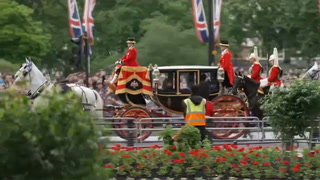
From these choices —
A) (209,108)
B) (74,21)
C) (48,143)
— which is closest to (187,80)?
(209,108)

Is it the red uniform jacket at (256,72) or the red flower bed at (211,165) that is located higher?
the red uniform jacket at (256,72)

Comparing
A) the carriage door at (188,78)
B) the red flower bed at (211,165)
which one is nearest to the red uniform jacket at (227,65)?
the carriage door at (188,78)

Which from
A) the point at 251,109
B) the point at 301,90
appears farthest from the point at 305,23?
the point at 301,90

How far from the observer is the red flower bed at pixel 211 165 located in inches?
619

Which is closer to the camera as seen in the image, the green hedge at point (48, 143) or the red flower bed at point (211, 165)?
the green hedge at point (48, 143)

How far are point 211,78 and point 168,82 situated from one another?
1.15 m

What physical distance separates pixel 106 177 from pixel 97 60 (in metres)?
36.4

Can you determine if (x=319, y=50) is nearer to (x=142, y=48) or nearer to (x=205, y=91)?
(x=142, y=48)

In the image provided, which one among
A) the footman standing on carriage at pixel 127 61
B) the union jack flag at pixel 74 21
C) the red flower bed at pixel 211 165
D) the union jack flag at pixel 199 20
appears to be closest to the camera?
the red flower bed at pixel 211 165

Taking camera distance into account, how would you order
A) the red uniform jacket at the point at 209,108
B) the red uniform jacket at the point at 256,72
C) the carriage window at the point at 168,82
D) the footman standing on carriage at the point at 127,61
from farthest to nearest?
the red uniform jacket at the point at 256,72, the carriage window at the point at 168,82, the footman standing on carriage at the point at 127,61, the red uniform jacket at the point at 209,108

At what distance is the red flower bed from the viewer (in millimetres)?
15727

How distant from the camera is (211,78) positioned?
24.2 m

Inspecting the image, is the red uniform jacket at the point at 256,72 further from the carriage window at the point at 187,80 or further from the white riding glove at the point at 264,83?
the carriage window at the point at 187,80

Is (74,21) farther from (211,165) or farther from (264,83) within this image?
(211,165)
